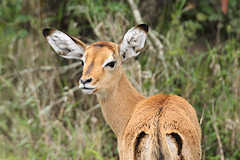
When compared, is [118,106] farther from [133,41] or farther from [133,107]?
[133,41]

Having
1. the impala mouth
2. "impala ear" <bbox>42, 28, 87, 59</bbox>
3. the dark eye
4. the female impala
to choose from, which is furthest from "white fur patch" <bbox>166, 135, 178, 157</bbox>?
"impala ear" <bbox>42, 28, 87, 59</bbox>

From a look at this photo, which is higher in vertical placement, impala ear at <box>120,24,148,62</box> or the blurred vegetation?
impala ear at <box>120,24,148,62</box>

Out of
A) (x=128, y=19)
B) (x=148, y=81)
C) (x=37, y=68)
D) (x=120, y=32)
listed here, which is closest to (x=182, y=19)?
(x=128, y=19)

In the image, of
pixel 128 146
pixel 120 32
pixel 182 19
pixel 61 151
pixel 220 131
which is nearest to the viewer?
pixel 128 146

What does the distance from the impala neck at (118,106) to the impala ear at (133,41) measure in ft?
1.12

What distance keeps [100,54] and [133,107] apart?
0.71m

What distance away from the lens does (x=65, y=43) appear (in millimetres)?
4273

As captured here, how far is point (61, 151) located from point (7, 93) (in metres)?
2.27

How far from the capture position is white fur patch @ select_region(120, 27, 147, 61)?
13.2 feet

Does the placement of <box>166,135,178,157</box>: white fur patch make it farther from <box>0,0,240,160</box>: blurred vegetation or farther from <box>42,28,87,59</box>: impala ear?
<box>42,28,87,59</box>: impala ear

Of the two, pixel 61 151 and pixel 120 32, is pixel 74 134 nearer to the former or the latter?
pixel 61 151

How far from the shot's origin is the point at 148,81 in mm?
5594

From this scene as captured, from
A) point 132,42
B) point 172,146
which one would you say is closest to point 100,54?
point 132,42

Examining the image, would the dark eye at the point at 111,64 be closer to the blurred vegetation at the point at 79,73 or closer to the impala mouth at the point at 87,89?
the impala mouth at the point at 87,89
